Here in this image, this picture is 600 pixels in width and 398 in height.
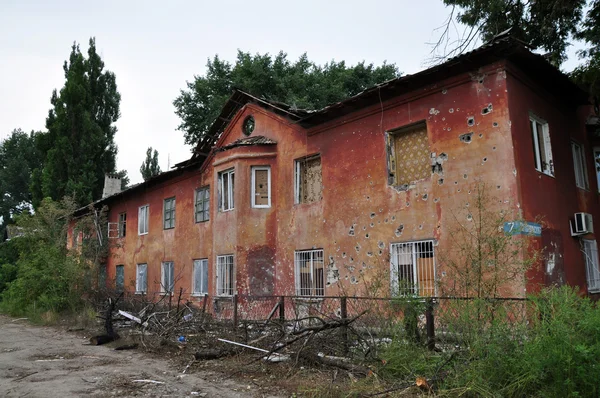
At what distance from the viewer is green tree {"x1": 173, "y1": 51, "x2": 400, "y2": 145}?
26109mm

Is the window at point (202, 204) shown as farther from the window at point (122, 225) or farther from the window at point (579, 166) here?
the window at point (579, 166)

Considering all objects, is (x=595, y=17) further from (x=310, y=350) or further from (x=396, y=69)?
(x=396, y=69)

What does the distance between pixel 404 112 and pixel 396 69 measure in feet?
61.3

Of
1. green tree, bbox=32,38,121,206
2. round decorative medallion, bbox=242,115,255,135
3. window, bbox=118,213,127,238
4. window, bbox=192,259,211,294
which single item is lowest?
window, bbox=192,259,211,294

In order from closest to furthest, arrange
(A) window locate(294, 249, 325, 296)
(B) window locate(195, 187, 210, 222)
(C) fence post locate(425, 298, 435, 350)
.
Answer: (C) fence post locate(425, 298, 435, 350) → (A) window locate(294, 249, 325, 296) → (B) window locate(195, 187, 210, 222)

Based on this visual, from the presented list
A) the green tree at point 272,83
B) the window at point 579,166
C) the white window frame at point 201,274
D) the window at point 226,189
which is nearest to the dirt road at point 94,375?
the white window frame at point 201,274

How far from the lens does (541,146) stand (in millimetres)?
10719

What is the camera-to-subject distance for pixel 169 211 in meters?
19.0

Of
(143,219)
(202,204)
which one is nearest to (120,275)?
(143,219)

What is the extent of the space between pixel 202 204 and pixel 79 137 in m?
15.8

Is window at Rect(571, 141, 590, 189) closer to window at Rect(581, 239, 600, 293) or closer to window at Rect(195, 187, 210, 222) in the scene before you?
window at Rect(581, 239, 600, 293)

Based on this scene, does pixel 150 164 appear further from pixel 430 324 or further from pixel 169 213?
pixel 430 324

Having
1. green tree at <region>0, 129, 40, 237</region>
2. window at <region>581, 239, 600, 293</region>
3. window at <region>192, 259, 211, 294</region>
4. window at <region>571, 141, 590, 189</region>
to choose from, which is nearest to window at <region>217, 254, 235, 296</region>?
window at <region>192, 259, 211, 294</region>

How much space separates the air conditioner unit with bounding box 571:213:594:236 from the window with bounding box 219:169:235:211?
9.73 metres
